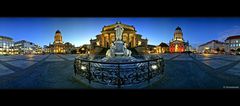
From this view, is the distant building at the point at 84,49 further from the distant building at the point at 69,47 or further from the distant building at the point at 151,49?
the distant building at the point at 151,49

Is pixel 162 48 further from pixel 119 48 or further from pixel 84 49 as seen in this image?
pixel 119 48

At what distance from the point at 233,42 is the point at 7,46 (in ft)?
15.3

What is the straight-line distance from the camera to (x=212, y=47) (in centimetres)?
359

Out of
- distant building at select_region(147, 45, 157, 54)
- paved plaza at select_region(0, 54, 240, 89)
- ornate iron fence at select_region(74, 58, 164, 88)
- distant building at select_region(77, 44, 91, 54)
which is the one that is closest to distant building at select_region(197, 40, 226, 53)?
paved plaza at select_region(0, 54, 240, 89)

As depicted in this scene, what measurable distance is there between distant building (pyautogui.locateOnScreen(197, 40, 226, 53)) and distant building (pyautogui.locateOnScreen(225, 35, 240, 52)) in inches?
3.8

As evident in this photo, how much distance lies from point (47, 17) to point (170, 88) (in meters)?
2.76

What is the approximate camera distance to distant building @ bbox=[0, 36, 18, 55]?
3.32m

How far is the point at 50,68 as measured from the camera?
450cm

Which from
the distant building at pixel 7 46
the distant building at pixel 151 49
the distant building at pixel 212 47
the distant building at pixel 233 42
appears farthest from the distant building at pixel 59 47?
the distant building at pixel 233 42

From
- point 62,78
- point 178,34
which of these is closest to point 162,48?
point 178,34

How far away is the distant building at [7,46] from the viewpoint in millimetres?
3324

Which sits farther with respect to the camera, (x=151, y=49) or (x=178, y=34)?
(x=151, y=49)
